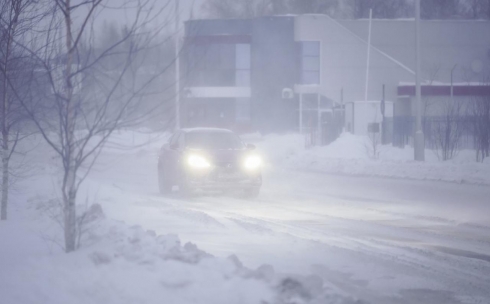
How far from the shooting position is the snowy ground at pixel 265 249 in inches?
251

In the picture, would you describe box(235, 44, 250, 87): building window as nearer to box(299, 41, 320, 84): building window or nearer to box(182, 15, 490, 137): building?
box(182, 15, 490, 137): building

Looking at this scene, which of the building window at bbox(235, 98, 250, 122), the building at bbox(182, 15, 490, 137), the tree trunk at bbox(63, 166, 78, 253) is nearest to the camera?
the tree trunk at bbox(63, 166, 78, 253)

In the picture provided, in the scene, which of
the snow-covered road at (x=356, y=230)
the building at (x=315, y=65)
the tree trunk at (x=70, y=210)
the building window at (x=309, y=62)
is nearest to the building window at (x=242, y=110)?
the building at (x=315, y=65)

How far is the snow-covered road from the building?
25.4 meters

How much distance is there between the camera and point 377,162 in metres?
23.3

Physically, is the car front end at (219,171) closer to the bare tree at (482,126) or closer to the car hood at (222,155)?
the car hood at (222,155)

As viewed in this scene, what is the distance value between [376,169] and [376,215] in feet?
31.1

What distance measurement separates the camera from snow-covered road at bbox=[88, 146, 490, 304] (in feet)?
24.9

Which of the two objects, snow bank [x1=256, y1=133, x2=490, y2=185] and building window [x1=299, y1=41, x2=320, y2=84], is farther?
building window [x1=299, y1=41, x2=320, y2=84]

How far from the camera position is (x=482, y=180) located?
61.4 feet

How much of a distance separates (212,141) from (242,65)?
3767 centimetres

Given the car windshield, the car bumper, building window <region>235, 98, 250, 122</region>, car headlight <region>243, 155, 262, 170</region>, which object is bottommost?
the car bumper

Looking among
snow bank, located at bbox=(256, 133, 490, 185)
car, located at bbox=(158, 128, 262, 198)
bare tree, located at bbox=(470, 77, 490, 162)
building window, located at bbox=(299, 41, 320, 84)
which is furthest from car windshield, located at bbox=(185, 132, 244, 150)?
building window, located at bbox=(299, 41, 320, 84)

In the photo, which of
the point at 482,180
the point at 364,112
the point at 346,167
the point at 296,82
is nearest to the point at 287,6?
the point at 296,82
